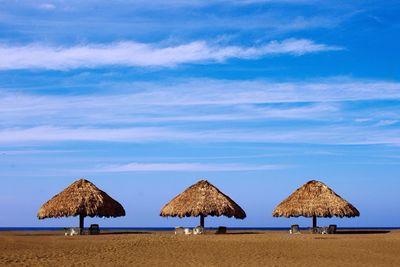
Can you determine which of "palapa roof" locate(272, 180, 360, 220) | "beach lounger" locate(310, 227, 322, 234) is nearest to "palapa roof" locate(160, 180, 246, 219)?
"palapa roof" locate(272, 180, 360, 220)

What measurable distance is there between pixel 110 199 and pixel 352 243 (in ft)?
38.1

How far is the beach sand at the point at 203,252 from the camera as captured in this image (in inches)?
770

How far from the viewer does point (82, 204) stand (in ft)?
99.2

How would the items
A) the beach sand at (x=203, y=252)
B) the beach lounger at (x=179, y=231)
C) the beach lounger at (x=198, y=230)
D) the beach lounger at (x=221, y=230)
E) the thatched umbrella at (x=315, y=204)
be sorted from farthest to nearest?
the thatched umbrella at (x=315, y=204), the beach lounger at (x=221, y=230), the beach lounger at (x=179, y=231), the beach lounger at (x=198, y=230), the beach sand at (x=203, y=252)

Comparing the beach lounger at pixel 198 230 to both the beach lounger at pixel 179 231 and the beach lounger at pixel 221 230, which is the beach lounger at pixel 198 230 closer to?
the beach lounger at pixel 179 231

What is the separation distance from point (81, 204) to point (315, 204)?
10.9 m

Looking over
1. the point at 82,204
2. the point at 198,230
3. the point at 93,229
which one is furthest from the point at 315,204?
the point at 82,204

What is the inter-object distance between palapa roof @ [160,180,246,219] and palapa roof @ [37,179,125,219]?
102 inches

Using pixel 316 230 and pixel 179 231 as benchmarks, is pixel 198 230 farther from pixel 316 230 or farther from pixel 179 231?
pixel 316 230

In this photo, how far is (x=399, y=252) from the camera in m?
23.5

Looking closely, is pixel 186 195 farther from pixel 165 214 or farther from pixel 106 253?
pixel 106 253

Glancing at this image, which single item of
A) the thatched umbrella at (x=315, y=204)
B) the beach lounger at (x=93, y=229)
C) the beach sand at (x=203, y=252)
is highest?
the thatched umbrella at (x=315, y=204)

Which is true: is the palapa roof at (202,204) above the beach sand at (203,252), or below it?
above

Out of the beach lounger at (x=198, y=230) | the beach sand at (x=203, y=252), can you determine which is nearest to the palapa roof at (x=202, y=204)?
the beach lounger at (x=198, y=230)
